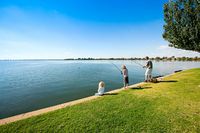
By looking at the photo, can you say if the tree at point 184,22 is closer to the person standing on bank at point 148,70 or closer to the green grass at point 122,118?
the person standing on bank at point 148,70

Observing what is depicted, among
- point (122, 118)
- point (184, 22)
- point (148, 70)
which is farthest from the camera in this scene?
point (148, 70)

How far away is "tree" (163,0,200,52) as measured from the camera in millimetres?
10344

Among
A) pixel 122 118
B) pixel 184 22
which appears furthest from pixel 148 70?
pixel 122 118

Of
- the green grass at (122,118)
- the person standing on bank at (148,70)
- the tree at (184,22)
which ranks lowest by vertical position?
the green grass at (122,118)

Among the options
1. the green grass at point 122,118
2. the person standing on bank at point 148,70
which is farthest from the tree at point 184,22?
the green grass at point 122,118

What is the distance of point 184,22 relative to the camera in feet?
36.5

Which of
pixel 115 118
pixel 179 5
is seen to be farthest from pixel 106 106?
pixel 179 5

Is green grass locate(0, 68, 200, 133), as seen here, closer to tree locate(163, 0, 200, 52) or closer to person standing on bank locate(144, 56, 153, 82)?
person standing on bank locate(144, 56, 153, 82)

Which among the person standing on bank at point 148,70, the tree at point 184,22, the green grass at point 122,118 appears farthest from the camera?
the person standing on bank at point 148,70

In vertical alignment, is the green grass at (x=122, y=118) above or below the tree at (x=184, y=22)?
below

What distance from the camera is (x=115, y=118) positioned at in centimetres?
529

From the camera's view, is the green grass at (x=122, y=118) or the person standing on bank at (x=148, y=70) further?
the person standing on bank at (x=148, y=70)

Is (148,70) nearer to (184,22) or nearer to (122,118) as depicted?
(184,22)

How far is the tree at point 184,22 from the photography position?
10.3 m
